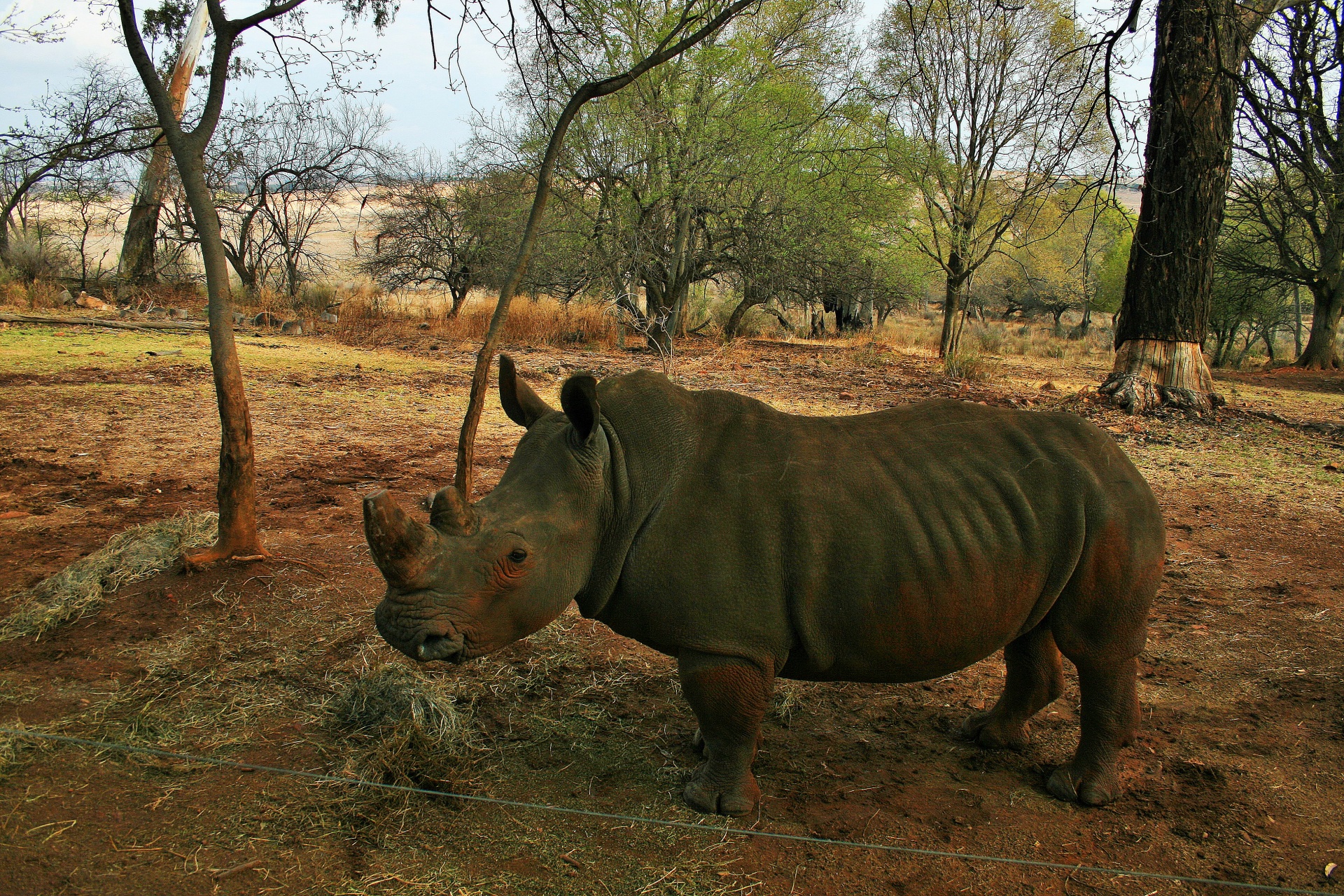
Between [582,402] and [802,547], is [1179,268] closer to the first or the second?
[802,547]

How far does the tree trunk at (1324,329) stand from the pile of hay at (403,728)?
85.1ft

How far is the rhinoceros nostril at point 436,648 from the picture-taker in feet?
8.82

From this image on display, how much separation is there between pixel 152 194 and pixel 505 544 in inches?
845

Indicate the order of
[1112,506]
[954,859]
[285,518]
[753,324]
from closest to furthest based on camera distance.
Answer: [954,859] → [1112,506] → [285,518] → [753,324]

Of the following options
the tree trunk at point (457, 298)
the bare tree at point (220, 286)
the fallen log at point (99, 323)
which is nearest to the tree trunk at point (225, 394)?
the bare tree at point (220, 286)

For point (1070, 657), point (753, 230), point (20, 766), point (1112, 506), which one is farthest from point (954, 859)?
point (753, 230)

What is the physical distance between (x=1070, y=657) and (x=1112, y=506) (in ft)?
2.23

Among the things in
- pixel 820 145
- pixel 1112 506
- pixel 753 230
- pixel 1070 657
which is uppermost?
pixel 820 145

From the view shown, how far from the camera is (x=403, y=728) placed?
3.54m

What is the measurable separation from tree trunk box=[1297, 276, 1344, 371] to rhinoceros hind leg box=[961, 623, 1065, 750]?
24.0 meters

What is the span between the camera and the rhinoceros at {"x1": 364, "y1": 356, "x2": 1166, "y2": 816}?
305 cm

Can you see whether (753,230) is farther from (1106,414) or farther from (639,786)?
(639,786)

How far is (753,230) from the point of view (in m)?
20.5

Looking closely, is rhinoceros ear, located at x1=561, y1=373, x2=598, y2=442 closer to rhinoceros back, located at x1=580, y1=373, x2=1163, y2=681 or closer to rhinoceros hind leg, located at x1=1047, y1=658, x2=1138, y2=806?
rhinoceros back, located at x1=580, y1=373, x2=1163, y2=681
